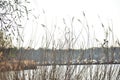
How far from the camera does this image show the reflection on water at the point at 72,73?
17.7 ft

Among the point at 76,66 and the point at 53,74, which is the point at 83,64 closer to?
the point at 76,66

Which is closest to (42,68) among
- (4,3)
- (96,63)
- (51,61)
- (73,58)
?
(51,61)

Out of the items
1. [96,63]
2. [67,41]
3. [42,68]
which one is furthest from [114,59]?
[42,68]

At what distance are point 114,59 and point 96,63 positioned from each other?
1.31 ft

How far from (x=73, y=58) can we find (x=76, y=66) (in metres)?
0.14

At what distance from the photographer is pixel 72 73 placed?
5426mm

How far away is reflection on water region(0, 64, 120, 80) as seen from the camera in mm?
5402

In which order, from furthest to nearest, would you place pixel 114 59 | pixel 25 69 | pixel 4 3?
1. pixel 4 3
2. pixel 25 69
3. pixel 114 59

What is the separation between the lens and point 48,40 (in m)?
5.43

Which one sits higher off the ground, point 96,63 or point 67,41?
point 67,41

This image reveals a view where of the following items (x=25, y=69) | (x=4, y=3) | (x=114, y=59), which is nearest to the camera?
(x=114, y=59)

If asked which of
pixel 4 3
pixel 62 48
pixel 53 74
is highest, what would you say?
pixel 4 3

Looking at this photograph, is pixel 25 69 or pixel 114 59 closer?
pixel 114 59

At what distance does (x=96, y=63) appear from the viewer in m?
5.52
